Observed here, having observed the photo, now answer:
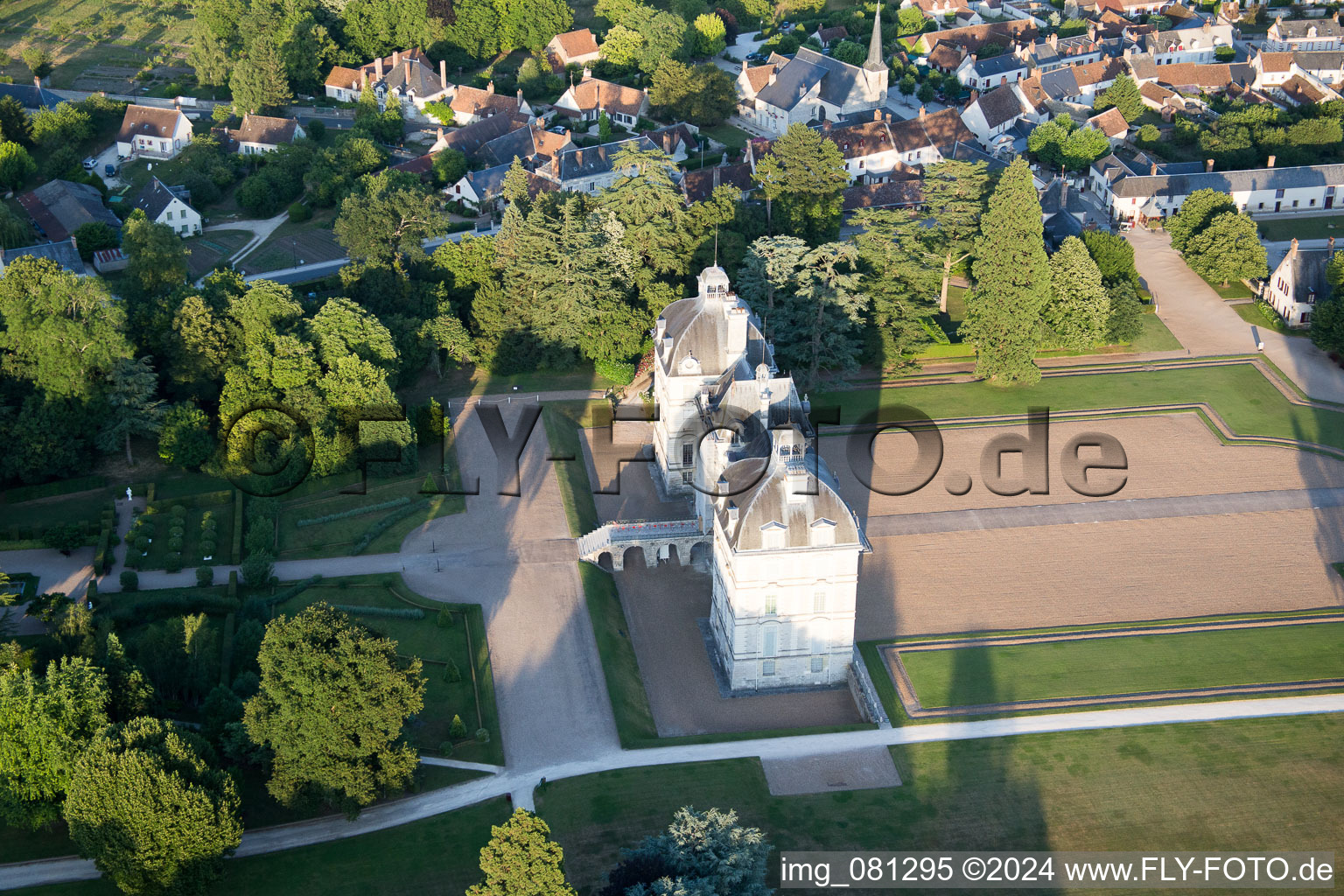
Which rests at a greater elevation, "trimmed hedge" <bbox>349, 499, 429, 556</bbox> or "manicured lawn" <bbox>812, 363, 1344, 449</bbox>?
"trimmed hedge" <bbox>349, 499, 429, 556</bbox>

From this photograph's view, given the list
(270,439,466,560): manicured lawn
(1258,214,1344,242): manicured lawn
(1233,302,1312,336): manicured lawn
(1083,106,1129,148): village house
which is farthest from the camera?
(1083,106,1129,148): village house

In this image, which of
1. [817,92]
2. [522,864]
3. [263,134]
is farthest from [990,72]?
[522,864]

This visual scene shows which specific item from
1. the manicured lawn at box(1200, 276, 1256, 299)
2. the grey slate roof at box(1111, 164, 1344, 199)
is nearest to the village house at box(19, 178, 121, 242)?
the grey slate roof at box(1111, 164, 1344, 199)

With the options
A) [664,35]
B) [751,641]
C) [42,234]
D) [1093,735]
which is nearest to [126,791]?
[751,641]

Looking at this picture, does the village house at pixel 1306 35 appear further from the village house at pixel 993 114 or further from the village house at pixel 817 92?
the village house at pixel 817 92

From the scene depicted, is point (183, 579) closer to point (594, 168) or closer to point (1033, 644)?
point (1033, 644)

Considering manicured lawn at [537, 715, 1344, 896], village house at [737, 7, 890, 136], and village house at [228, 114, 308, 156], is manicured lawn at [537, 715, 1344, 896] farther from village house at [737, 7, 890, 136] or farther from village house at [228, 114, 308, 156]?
village house at [228, 114, 308, 156]
